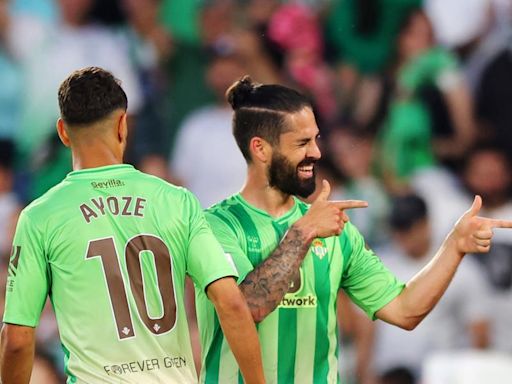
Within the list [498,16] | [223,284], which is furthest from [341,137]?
[223,284]

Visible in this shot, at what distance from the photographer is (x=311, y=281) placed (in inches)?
217

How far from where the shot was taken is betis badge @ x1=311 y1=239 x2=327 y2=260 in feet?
18.3

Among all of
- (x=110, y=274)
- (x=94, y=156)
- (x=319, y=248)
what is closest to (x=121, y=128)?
(x=94, y=156)

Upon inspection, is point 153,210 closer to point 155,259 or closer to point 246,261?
point 155,259

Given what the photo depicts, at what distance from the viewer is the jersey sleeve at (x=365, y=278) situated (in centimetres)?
562

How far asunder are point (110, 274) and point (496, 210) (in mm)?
6574

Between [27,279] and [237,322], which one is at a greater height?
[27,279]

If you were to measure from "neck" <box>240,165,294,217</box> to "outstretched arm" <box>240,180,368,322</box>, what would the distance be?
0.33 metres

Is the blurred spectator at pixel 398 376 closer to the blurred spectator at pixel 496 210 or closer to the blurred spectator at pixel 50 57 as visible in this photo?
the blurred spectator at pixel 496 210

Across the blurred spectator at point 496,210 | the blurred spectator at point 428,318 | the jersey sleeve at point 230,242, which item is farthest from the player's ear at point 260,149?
the blurred spectator at point 496,210

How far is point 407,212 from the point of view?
10.7m

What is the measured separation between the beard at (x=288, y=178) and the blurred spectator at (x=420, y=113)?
209 inches

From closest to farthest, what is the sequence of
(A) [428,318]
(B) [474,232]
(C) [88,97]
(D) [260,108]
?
1. (C) [88,97]
2. (B) [474,232]
3. (D) [260,108]
4. (A) [428,318]

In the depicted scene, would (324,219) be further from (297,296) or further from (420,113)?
(420,113)
